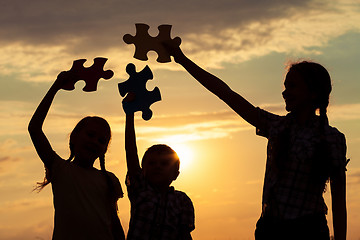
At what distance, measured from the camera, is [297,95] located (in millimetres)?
5422

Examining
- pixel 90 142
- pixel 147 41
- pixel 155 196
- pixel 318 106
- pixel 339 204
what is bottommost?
pixel 339 204

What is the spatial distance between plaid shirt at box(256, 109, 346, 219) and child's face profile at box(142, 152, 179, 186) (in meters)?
1.52

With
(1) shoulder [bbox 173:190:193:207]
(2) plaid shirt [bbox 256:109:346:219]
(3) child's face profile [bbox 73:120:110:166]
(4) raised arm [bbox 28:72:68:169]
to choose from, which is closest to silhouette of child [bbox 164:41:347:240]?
(2) plaid shirt [bbox 256:109:346:219]

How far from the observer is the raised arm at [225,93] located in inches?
211

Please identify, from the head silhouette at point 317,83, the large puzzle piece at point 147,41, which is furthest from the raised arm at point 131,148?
the head silhouette at point 317,83

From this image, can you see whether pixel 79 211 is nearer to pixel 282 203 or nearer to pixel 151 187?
pixel 151 187

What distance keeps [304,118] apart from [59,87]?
107 inches

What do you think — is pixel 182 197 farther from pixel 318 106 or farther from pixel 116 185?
pixel 318 106

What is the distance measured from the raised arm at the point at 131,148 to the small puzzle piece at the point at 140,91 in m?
0.14

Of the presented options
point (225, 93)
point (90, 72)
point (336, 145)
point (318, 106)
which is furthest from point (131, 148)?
point (336, 145)

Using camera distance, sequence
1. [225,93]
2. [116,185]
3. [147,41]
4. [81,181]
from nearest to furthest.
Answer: [225,93]
[147,41]
[81,181]
[116,185]

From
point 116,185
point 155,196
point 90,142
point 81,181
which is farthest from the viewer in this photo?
point 116,185

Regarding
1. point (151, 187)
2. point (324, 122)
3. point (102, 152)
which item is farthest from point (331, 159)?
point (102, 152)

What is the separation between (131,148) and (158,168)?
22.3 inches
